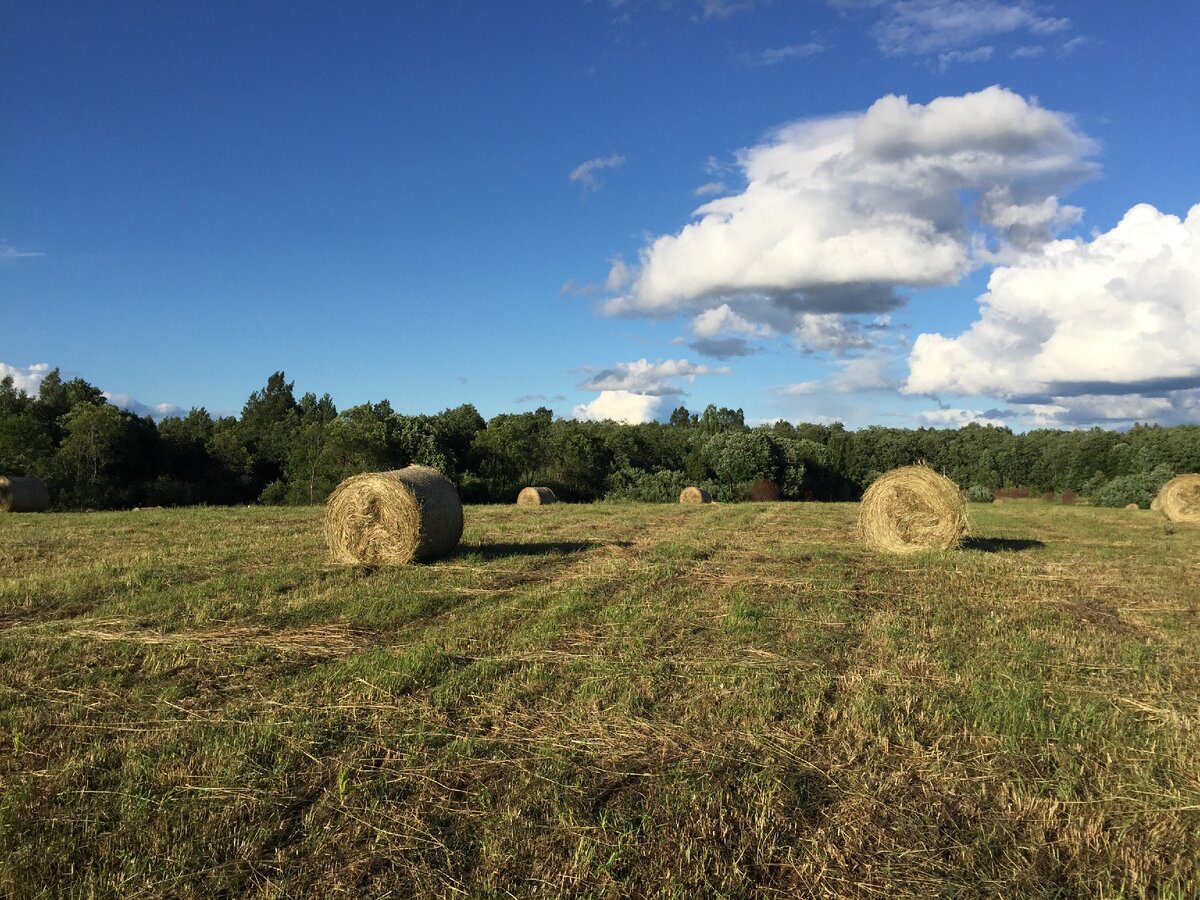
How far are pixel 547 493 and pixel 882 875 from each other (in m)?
32.5

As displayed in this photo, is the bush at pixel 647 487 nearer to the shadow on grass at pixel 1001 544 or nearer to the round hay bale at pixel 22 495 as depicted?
the shadow on grass at pixel 1001 544

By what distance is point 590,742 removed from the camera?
4.78 meters

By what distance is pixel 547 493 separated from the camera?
35.7m

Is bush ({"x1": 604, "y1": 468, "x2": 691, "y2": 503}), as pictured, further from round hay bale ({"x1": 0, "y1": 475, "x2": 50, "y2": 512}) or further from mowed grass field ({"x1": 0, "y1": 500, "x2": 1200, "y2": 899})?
mowed grass field ({"x1": 0, "y1": 500, "x2": 1200, "y2": 899})

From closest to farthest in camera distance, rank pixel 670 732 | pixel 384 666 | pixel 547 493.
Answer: pixel 670 732 → pixel 384 666 → pixel 547 493

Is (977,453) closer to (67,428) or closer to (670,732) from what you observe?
(67,428)

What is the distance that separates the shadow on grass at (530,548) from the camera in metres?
13.8

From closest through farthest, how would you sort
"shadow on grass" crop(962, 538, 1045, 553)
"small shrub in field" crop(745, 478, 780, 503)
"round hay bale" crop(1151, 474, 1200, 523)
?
"shadow on grass" crop(962, 538, 1045, 553)
"round hay bale" crop(1151, 474, 1200, 523)
"small shrub in field" crop(745, 478, 780, 503)

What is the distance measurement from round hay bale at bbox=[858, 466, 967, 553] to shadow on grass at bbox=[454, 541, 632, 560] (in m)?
5.22

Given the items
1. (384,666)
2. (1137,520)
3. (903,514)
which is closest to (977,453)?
(1137,520)

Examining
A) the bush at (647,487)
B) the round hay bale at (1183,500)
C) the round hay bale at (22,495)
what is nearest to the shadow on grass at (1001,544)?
the round hay bale at (1183,500)

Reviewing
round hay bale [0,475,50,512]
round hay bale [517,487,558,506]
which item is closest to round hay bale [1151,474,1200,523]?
round hay bale [517,487,558,506]

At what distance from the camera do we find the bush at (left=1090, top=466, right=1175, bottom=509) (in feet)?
170

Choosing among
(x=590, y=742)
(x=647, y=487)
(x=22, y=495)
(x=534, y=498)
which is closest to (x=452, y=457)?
(x=647, y=487)
